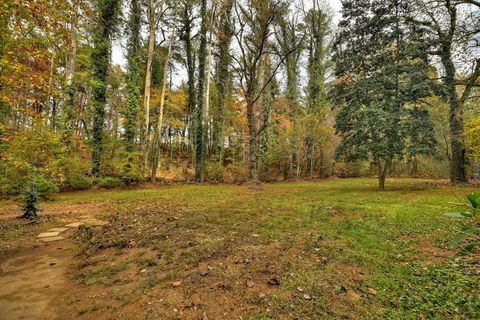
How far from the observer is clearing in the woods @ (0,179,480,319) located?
2371 millimetres

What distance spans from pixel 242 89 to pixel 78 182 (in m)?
10.3

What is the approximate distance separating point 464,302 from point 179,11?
71.2 ft

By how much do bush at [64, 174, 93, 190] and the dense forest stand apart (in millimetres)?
55

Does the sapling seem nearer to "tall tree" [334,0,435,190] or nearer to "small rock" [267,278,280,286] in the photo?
"small rock" [267,278,280,286]

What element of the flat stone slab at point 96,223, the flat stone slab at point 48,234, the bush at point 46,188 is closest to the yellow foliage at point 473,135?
the flat stone slab at point 96,223

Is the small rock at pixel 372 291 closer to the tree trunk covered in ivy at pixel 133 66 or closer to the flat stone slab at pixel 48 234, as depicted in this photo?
the flat stone slab at pixel 48 234

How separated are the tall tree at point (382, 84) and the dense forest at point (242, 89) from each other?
0.18 ft

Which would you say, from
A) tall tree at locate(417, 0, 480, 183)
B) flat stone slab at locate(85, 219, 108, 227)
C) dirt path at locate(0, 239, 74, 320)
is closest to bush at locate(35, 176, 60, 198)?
flat stone slab at locate(85, 219, 108, 227)

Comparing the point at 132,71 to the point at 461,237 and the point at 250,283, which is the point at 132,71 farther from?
the point at 461,237

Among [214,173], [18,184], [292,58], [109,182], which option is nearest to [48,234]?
[18,184]

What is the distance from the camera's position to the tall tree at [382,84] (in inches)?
400

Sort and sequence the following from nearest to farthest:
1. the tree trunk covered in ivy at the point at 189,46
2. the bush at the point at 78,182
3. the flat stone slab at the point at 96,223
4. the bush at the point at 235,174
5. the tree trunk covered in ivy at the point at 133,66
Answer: the flat stone slab at the point at 96,223, the bush at the point at 78,182, the tree trunk covered in ivy at the point at 133,66, the bush at the point at 235,174, the tree trunk covered in ivy at the point at 189,46

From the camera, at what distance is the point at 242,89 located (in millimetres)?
13438

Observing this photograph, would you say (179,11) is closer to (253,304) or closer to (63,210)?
(63,210)
